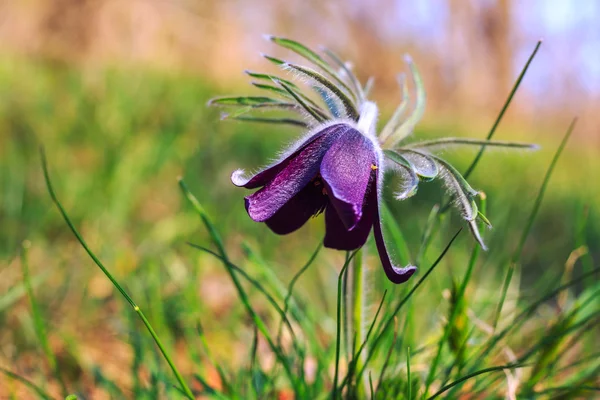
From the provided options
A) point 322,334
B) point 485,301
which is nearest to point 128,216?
point 322,334

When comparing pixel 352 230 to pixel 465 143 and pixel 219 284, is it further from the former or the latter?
pixel 219 284

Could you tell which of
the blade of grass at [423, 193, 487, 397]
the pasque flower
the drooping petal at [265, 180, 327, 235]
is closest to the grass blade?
the pasque flower

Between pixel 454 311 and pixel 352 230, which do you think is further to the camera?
pixel 454 311

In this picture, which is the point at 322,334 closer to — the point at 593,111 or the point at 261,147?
the point at 261,147

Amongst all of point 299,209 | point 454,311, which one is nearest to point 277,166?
point 299,209

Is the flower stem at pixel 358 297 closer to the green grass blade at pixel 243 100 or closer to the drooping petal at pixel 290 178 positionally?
the drooping petal at pixel 290 178

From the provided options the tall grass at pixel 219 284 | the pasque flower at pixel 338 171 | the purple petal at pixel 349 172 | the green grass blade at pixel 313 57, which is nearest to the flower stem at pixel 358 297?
the tall grass at pixel 219 284
